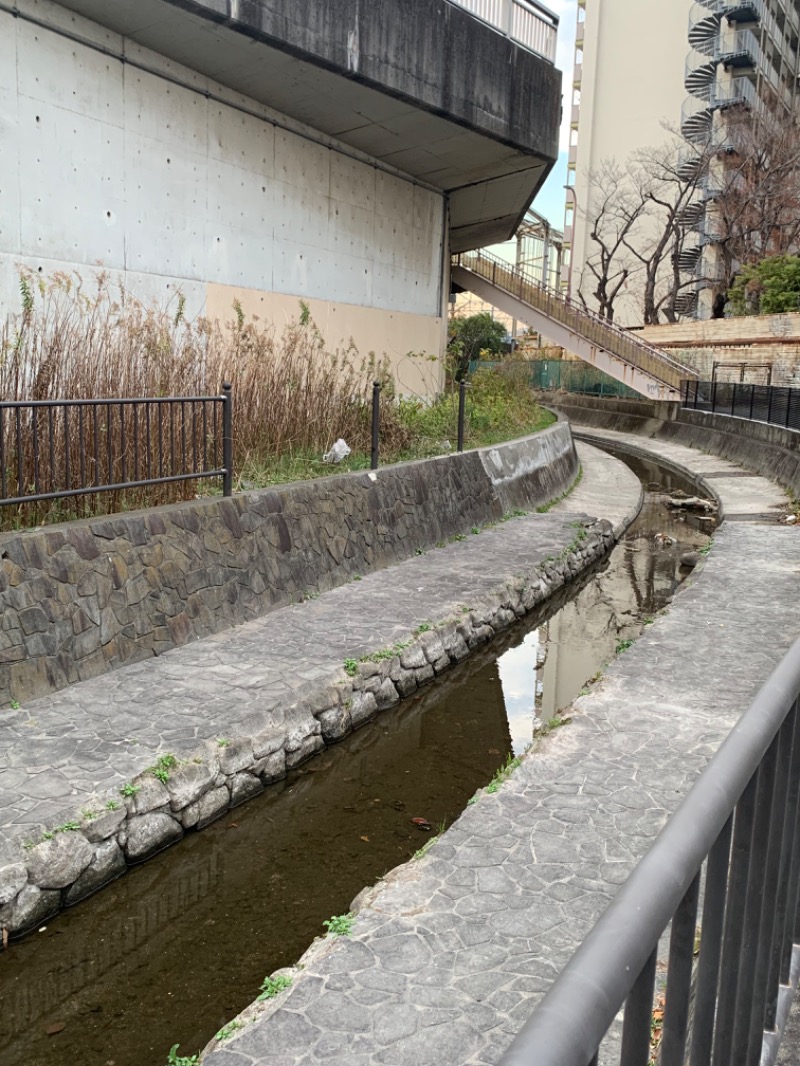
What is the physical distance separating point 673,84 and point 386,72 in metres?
46.0

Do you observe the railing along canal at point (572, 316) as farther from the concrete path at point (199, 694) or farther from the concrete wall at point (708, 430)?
the concrete path at point (199, 694)

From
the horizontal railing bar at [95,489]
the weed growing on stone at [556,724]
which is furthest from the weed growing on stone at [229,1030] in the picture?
the horizontal railing bar at [95,489]

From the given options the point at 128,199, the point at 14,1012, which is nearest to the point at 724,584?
the point at 14,1012

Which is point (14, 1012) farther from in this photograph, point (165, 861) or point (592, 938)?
point (592, 938)

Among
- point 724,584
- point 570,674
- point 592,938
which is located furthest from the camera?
point 724,584

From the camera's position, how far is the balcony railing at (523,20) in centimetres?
1566

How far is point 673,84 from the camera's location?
2080 inches

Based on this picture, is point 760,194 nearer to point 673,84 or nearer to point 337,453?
point 673,84

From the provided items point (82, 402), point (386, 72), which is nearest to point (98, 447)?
point (82, 402)

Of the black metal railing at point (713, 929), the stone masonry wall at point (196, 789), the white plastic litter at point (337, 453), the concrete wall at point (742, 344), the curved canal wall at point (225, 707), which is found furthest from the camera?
the concrete wall at point (742, 344)

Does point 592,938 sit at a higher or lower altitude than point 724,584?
higher

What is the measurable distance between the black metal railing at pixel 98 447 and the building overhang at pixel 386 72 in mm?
5956

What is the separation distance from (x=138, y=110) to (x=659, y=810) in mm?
10747

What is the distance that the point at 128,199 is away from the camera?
1166cm
